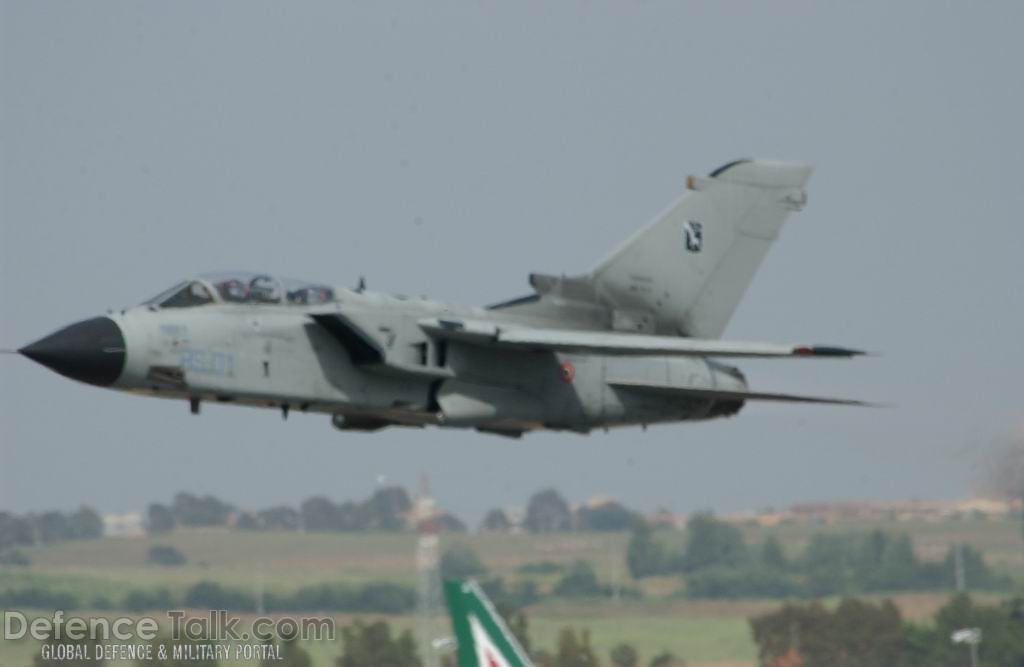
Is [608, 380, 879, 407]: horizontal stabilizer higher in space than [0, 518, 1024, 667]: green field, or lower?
higher

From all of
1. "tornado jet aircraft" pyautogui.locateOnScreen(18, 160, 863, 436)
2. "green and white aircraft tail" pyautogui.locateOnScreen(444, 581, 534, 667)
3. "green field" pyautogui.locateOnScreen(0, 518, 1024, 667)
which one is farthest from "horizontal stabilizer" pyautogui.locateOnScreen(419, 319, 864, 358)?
"green field" pyautogui.locateOnScreen(0, 518, 1024, 667)

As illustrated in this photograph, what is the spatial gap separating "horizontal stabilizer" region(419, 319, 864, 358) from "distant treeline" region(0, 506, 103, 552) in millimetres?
18097

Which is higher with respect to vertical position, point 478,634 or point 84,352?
point 84,352

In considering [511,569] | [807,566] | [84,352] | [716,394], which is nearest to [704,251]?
[716,394]

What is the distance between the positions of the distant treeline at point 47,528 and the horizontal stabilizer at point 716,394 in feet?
58.2

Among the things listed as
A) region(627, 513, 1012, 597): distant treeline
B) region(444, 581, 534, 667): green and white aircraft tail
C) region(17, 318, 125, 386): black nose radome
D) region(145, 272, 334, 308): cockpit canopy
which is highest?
A: region(145, 272, 334, 308): cockpit canopy

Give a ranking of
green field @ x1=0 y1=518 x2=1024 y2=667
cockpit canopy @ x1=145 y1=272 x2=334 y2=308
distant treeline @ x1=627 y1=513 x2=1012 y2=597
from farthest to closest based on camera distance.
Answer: distant treeline @ x1=627 y1=513 x2=1012 y2=597
green field @ x1=0 y1=518 x2=1024 y2=667
cockpit canopy @ x1=145 y1=272 x2=334 y2=308

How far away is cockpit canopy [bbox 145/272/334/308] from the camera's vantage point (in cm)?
2209

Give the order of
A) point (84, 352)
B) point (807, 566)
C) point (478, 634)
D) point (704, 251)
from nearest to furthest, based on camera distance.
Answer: point (478, 634), point (84, 352), point (704, 251), point (807, 566)

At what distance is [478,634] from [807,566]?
73.7 feet

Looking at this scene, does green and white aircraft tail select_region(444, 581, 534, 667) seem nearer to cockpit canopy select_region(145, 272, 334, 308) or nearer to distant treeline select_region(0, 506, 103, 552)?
cockpit canopy select_region(145, 272, 334, 308)

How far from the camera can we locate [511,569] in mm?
39531

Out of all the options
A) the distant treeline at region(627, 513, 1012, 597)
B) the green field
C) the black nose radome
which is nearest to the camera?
the black nose radome

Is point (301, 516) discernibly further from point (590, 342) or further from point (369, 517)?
point (590, 342)
